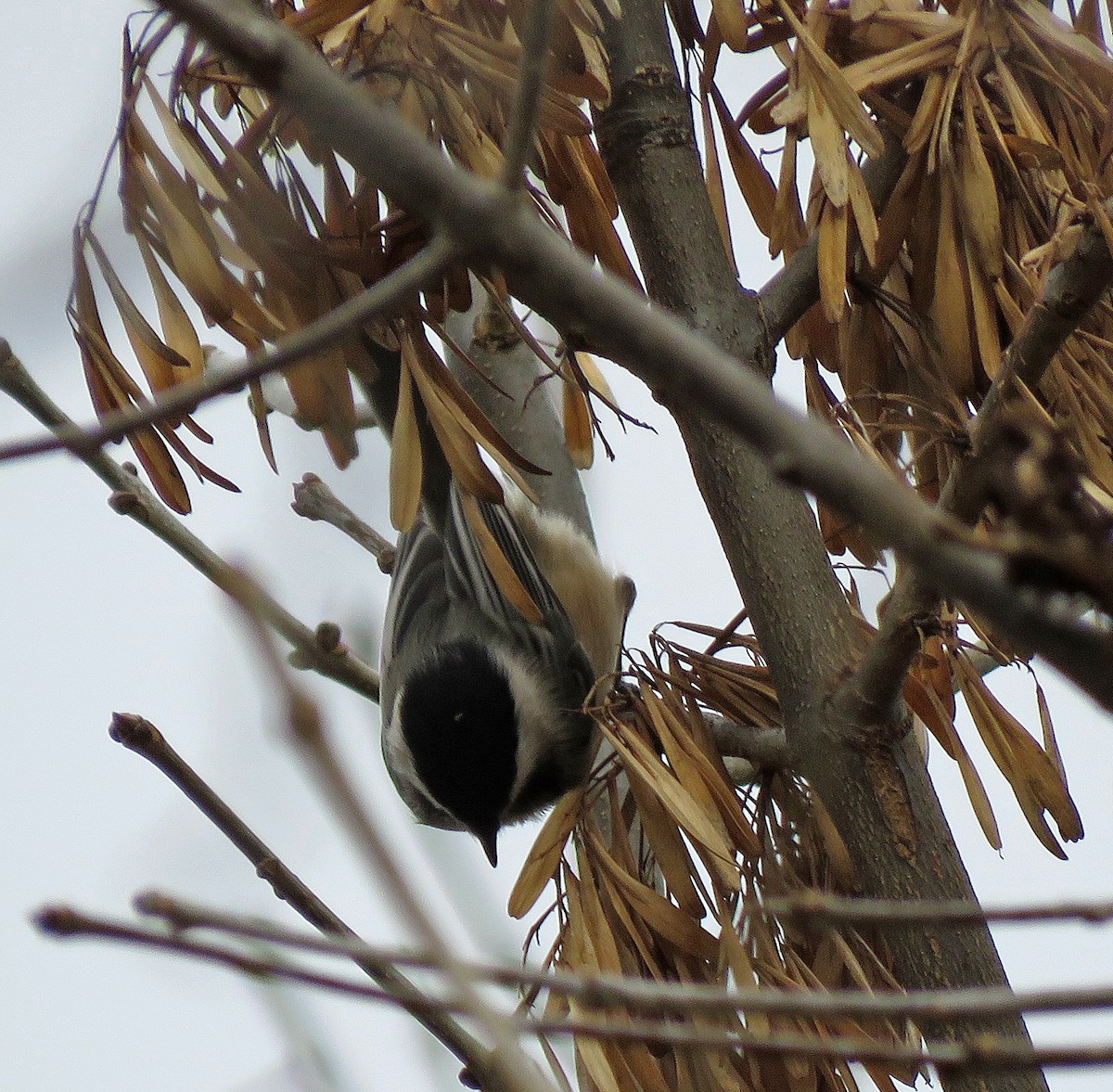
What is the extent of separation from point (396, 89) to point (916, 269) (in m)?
0.61

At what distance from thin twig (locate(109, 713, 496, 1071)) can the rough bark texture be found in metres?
0.54

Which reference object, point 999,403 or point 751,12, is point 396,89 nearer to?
point 751,12

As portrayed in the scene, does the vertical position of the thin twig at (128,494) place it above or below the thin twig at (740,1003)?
above

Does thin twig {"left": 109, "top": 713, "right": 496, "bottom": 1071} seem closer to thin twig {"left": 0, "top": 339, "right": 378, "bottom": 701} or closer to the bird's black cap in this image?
thin twig {"left": 0, "top": 339, "right": 378, "bottom": 701}

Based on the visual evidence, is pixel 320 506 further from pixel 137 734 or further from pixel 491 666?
pixel 137 734

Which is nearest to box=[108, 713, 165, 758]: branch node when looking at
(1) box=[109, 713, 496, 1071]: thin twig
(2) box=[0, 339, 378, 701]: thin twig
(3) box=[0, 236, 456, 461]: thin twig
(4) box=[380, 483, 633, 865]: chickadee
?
(1) box=[109, 713, 496, 1071]: thin twig

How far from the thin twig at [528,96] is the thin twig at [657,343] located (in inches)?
1.9

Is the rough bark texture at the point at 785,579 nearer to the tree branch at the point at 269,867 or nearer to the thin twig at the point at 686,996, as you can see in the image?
the tree branch at the point at 269,867

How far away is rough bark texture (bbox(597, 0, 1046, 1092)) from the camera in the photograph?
4.53ft

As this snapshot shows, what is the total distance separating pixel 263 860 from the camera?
3.28 ft

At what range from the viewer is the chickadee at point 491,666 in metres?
2.32

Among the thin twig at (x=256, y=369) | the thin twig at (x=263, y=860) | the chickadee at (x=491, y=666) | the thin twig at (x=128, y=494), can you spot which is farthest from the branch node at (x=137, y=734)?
the chickadee at (x=491, y=666)

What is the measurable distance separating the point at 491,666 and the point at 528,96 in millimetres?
1782

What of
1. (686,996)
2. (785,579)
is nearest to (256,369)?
(686,996)
